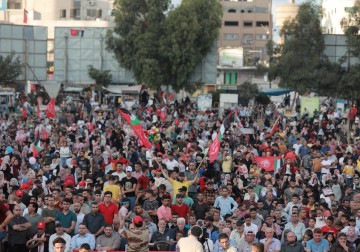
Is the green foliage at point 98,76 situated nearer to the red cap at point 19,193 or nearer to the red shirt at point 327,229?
the red cap at point 19,193

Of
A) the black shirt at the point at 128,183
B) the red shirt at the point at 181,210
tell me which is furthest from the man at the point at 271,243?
the black shirt at the point at 128,183

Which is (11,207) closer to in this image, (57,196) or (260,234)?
(57,196)

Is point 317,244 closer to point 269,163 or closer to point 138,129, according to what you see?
point 269,163

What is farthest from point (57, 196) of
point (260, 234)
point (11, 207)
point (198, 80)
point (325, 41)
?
point (198, 80)

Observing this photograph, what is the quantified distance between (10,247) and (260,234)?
4109 millimetres

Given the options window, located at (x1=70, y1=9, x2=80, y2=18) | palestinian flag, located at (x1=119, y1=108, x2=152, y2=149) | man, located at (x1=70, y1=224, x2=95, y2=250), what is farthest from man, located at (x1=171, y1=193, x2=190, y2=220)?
window, located at (x1=70, y1=9, x2=80, y2=18)

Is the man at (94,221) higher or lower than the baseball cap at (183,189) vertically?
lower

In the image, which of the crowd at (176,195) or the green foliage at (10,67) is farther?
the green foliage at (10,67)

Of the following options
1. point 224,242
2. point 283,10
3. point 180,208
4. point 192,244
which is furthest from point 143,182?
point 283,10

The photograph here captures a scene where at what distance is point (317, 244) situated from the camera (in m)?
20.0

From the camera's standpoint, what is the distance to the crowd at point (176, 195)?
65.9 ft

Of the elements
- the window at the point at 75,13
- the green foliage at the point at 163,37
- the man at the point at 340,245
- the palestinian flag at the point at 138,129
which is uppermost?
the window at the point at 75,13

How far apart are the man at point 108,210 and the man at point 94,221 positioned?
289 millimetres

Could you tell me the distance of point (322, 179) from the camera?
29.4m
